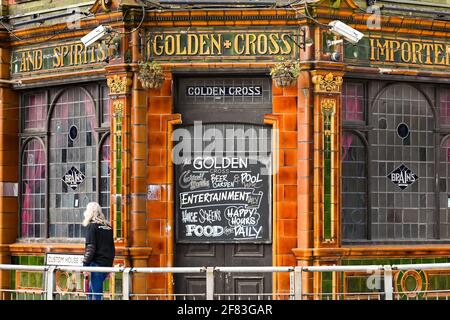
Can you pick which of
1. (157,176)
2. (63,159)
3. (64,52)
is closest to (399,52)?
(157,176)

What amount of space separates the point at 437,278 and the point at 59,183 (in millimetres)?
6840

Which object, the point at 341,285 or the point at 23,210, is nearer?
the point at 341,285

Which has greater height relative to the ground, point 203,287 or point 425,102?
point 425,102

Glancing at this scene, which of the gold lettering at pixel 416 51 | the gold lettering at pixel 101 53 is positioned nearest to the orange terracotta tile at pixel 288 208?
the gold lettering at pixel 416 51

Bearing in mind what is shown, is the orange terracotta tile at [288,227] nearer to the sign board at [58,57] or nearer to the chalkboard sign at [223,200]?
the chalkboard sign at [223,200]

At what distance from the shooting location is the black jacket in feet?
61.7

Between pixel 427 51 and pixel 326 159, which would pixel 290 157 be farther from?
pixel 427 51

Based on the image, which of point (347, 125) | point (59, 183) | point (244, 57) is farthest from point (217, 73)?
point (59, 183)

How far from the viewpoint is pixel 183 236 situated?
21.0 metres

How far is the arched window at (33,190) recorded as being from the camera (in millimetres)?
23062

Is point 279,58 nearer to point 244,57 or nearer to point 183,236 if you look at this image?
point 244,57

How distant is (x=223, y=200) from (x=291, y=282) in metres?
4.03

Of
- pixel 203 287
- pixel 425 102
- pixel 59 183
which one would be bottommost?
pixel 203 287

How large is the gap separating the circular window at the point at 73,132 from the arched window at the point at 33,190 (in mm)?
765
